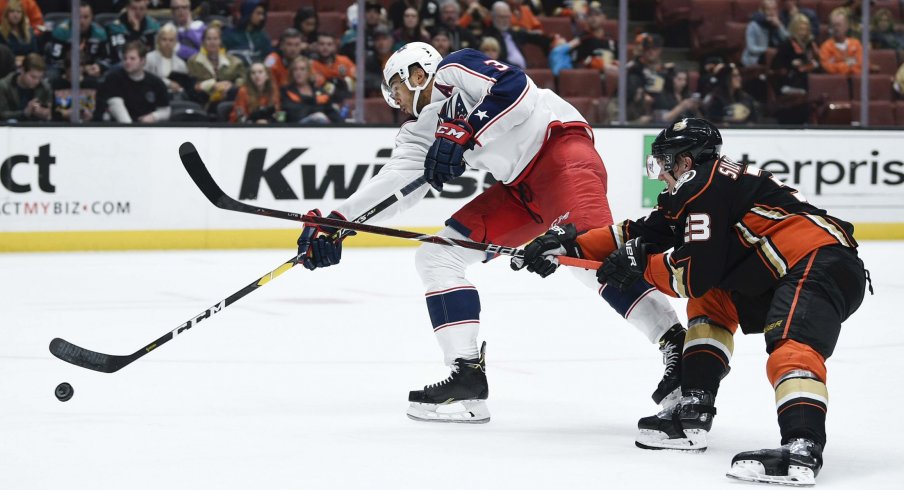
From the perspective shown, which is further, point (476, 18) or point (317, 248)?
point (476, 18)

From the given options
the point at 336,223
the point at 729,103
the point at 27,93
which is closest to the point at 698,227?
the point at 336,223

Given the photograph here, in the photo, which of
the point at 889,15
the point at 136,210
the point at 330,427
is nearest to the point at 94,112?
the point at 136,210

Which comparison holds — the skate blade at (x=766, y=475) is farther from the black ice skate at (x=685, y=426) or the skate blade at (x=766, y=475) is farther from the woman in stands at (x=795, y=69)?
the woman in stands at (x=795, y=69)

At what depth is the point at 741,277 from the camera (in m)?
3.18

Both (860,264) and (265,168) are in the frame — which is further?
(265,168)

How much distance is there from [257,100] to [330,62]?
1.72 feet

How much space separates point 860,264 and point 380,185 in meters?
1.50

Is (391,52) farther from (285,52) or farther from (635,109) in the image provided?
(635,109)

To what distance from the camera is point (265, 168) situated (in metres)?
8.19

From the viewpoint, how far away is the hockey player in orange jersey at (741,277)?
2.90 m

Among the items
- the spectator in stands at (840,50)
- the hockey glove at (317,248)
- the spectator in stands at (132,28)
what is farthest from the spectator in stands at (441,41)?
the hockey glove at (317,248)

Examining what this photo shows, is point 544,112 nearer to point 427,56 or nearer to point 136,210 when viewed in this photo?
point 427,56

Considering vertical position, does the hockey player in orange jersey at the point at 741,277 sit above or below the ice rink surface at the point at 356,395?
above

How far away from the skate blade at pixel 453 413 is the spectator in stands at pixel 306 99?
4791 mm
